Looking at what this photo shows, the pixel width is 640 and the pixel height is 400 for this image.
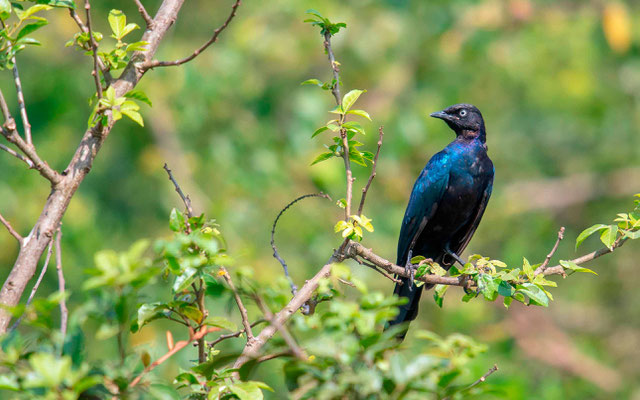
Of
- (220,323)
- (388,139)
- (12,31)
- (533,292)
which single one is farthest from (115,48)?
(388,139)

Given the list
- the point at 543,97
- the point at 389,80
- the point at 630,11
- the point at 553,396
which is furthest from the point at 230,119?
the point at 630,11

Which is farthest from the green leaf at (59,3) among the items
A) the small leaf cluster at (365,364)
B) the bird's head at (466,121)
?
the bird's head at (466,121)

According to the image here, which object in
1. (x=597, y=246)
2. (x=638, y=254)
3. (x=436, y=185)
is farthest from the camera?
(x=638, y=254)

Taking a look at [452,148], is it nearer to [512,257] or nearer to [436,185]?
[436,185]

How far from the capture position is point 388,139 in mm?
8141

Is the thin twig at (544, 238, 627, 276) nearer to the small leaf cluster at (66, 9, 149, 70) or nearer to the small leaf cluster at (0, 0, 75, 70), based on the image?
the small leaf cluster at (66, 9, 149, 70)

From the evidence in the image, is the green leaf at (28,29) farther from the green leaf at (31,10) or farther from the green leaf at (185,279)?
the green leaf at (185,279)

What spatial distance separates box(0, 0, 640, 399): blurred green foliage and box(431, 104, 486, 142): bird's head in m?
2.21

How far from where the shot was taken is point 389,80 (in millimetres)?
8680

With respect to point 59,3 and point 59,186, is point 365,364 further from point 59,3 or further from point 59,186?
point 59,3

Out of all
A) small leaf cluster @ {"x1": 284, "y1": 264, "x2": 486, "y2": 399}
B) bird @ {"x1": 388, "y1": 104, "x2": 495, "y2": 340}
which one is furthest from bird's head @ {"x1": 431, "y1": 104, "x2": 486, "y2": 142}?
small leaf cluster @ {"x1": 284, "y1": 264, "x2": 486, "y2": 399}

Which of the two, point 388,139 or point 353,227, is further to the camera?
point 388,139

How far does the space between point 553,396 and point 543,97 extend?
4.06m

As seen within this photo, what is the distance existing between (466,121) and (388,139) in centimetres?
274
